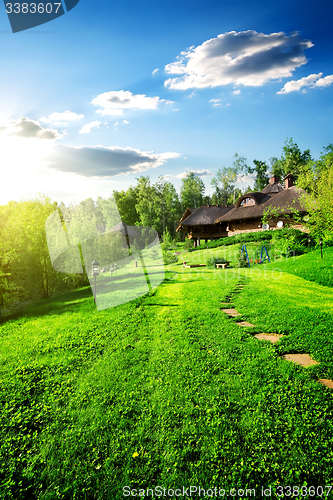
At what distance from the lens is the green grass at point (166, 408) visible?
A: 2.94 meters

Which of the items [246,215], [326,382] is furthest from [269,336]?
[246,215]

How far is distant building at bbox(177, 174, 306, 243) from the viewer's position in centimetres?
2602

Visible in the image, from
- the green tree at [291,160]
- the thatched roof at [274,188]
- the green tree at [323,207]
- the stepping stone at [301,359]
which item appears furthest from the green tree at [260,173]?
the stepping stone at [301,359]

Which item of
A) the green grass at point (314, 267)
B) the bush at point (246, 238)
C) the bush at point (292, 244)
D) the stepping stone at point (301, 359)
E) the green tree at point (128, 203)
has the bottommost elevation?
the stepping stone at point (301, 359)

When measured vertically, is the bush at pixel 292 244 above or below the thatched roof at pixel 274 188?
below

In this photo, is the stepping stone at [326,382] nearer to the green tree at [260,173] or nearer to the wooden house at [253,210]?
the wooden house at [253,210]

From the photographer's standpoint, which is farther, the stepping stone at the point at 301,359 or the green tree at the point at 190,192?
the green tree at the point at 190,192

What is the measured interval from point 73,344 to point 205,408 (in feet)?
→ 14.0

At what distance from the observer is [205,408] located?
3840 mm

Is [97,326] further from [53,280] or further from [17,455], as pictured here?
[53,280]

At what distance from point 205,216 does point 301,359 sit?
31329 mm

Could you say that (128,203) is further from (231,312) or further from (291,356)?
(291,356)

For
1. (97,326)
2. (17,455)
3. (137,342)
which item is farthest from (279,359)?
(97,326)

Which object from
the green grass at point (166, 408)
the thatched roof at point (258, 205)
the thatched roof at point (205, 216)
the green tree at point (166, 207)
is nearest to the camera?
the green grass at point (166, 408)
